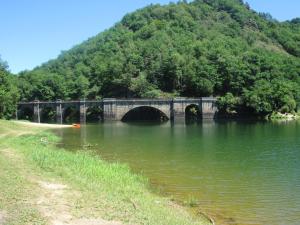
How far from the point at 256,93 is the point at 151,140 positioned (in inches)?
2144

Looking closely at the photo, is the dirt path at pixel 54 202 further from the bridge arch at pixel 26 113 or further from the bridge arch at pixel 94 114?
the bridge arch at pixel 26 113

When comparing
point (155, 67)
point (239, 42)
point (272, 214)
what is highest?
point (239, 42)

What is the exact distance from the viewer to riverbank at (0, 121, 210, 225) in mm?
20419

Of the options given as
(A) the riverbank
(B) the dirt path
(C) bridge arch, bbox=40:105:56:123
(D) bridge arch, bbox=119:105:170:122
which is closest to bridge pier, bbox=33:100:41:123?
(C) bridge arch, bbox=40:105:56:123

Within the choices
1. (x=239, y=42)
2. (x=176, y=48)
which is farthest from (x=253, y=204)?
(x=239, y=42)

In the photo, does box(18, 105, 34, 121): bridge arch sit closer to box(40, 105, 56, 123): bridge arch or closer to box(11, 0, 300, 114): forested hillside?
box(40, 105, 56, 123): bridge arch

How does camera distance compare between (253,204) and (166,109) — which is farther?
(166,109)

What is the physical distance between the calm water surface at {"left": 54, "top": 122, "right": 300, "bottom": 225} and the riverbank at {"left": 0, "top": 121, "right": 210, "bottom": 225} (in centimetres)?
240

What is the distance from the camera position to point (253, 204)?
2631cm

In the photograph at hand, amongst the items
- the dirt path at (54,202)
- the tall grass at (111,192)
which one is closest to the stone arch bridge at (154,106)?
the tall grass at (111,192)

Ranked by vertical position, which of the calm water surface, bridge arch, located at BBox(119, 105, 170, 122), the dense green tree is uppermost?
the dense green tree

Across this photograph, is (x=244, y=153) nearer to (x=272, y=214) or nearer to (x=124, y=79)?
(x=272, y=214)

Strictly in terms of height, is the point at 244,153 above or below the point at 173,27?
below

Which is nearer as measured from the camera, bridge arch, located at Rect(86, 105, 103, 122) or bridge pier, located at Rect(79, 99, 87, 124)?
bridge pier, located at Rect(79, 99, 87, 124)
